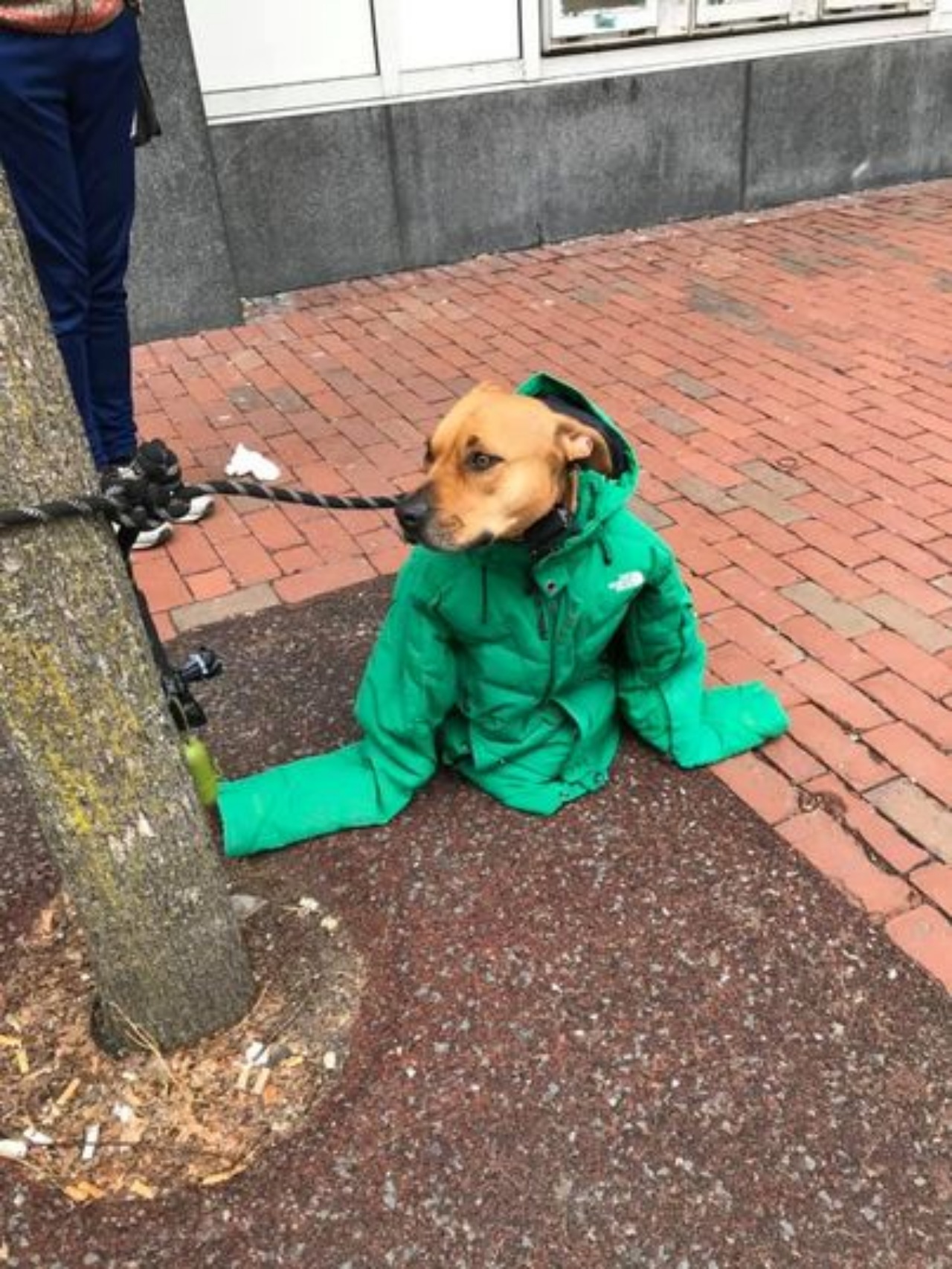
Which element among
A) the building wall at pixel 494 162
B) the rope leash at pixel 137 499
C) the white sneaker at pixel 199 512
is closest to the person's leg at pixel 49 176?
the white sneaker at pixel 199 512

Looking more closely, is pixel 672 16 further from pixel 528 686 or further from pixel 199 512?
pixel 528 686

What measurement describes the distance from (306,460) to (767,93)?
188 inches

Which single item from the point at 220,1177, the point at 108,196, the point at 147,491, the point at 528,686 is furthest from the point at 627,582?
the point at 108,196

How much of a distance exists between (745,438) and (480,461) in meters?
2.83

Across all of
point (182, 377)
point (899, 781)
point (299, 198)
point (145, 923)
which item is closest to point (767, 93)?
point (299, 198)

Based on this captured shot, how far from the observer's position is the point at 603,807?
2.94 m

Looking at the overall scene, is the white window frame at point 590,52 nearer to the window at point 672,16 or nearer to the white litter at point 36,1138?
the window at point 672,16

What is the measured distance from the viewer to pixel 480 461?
2.34 meters

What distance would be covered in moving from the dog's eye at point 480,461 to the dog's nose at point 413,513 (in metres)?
0.12

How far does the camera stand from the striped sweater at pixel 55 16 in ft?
10.7

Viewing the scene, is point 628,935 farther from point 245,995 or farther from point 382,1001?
point 245,995

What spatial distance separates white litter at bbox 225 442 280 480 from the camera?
4.76m

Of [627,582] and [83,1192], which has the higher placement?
[627,582]

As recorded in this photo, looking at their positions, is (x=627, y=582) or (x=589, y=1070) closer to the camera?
(x=589, y=1070)
